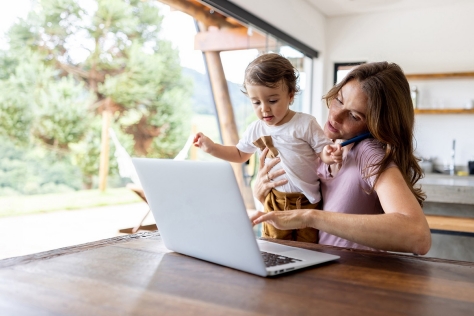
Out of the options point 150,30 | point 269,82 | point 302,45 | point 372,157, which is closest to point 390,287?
point 372,157

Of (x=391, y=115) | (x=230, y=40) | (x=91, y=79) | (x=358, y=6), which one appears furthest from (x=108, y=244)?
(x=91, y=79)

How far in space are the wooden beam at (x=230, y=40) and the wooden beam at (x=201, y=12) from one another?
78mm

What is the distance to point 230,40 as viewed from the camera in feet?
18.4

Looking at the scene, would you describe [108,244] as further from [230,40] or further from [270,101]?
[230,40]

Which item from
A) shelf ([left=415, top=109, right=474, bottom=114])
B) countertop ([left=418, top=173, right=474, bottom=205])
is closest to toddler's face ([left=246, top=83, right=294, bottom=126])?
countertop ([left=418, top=173, right=474, bottom=205])

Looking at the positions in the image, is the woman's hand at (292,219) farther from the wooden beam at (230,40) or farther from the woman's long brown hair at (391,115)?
the wooden beam at (230,40)

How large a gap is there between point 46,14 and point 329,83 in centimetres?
517

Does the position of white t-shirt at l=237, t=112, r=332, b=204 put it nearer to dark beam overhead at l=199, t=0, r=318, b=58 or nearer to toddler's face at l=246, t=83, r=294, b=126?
toddler's face at l=246, t=83, r=294, b=126

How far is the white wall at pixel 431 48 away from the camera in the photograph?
5523 mm

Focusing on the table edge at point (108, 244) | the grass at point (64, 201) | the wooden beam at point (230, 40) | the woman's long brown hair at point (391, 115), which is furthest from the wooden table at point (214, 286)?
the grass at point (64, 201)

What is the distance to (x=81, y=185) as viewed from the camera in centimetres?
916

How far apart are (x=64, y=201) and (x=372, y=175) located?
26.3ft

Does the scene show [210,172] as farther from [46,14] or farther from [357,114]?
[46,14]

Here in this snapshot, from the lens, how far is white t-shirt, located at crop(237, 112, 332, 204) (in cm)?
176
